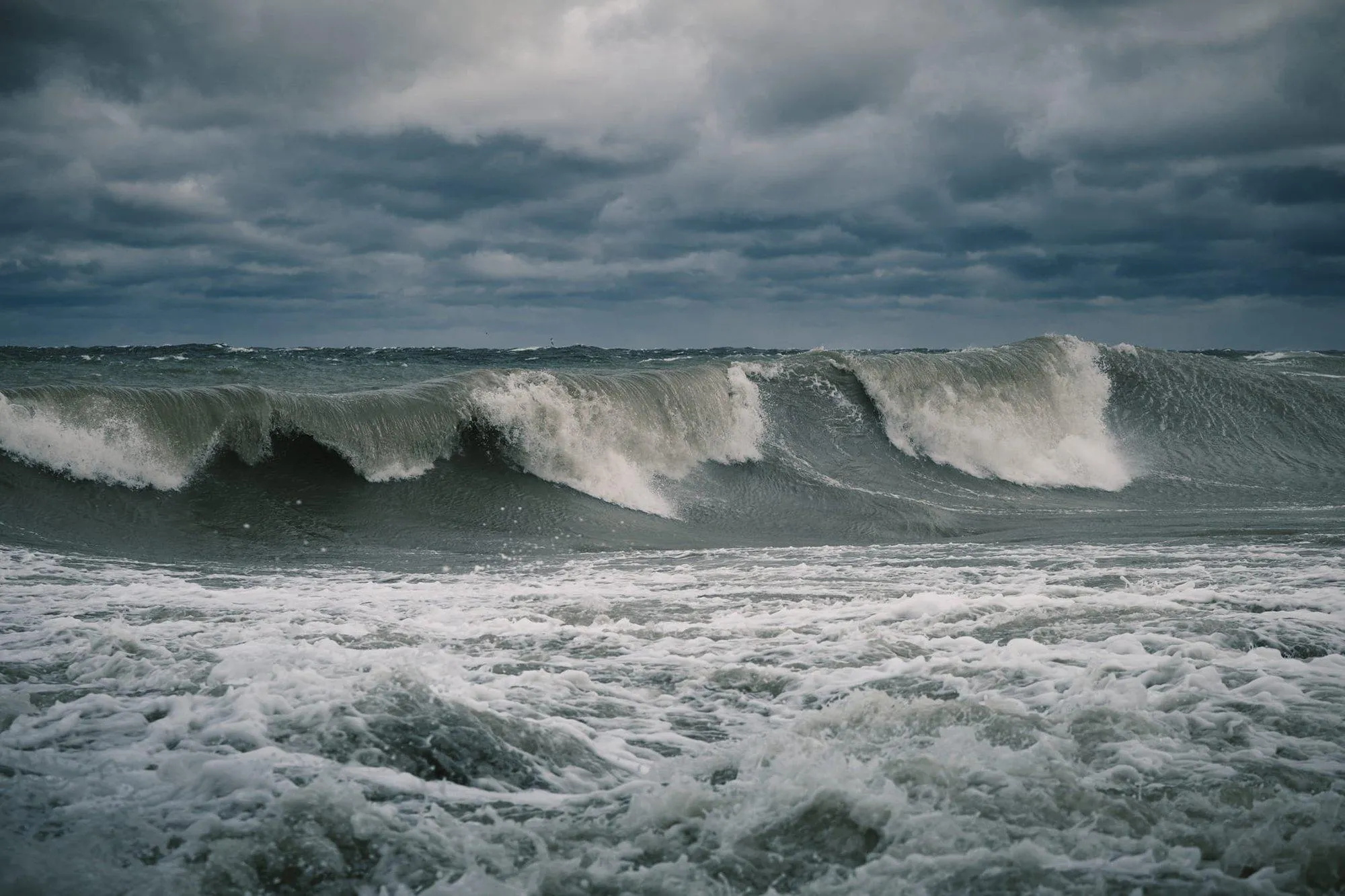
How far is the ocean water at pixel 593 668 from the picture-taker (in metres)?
2.92

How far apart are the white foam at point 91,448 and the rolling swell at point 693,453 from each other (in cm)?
2

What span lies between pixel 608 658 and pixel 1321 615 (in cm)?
403

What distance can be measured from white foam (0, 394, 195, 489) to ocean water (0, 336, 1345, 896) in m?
0.04

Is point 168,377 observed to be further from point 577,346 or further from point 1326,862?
point 577,346

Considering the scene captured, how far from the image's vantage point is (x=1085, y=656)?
480 centimetres

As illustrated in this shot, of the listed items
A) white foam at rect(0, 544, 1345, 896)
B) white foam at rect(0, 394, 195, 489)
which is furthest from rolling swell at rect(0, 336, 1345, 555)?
white foam at rect(0, 544, 1345, 896)

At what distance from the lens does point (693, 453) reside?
13852mm

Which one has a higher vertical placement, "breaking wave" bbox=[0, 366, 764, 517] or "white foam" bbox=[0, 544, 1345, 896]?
"breaking wave" bbox=[0, 366, 764, 517]

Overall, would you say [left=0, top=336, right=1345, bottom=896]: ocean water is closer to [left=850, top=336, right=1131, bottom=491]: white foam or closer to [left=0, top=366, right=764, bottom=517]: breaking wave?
[left=0, top=366, right=764, bottom=517]: breaking wave

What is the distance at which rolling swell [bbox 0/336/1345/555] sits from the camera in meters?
10.3

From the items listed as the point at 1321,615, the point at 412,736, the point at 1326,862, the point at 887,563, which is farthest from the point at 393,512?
the point at 1326,862

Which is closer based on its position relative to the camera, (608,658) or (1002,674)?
(1002,674)

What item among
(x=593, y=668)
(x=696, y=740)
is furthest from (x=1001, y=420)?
(x=696, y=740)

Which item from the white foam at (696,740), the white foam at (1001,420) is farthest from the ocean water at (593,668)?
the white foam at (1001,420)
